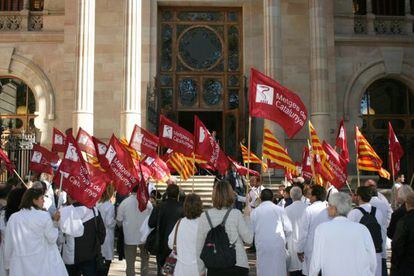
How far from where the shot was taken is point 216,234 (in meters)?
6.32

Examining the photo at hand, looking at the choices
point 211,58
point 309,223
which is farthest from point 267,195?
point 211,58

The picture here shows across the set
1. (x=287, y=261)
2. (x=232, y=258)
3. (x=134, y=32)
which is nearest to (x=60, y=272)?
(x=232, y=258)

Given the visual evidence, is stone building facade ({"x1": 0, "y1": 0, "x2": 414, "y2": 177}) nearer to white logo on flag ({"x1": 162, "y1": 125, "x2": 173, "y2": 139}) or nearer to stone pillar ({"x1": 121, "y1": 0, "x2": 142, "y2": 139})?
stone pillar ({"x1": 121, "y1": 0, "x2": 142, "y2": 139})

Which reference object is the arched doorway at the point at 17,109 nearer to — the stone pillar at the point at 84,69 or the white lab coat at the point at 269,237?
the stone pillar at the point at 84,69

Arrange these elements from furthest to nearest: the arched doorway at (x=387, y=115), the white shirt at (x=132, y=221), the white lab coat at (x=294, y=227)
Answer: the arched doorway at (x=387, y=115) → the white shirt at (x=132, y=221) → the white lab coat at (x=294, y=227)

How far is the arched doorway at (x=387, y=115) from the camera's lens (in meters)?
25.0

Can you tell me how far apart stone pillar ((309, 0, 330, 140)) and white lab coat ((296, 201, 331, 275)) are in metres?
14.1

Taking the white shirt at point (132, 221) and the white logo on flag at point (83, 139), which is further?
the white logo on flag at point (83, 139)

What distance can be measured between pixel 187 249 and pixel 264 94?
3898 mm

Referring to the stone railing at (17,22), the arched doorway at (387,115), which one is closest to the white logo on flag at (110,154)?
the stone railing at (17,22)

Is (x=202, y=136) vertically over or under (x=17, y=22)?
under

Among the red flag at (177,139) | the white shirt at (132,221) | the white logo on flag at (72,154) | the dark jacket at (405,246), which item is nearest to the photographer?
the dark jacket at (405,246)

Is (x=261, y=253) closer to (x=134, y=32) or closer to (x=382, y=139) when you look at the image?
(x=134, y=32)

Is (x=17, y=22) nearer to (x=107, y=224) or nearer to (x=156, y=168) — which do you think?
(x=156, y=168)
